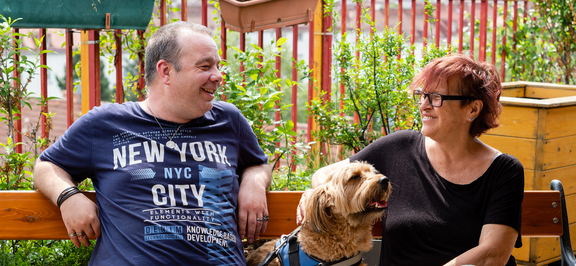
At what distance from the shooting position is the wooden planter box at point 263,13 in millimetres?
4020

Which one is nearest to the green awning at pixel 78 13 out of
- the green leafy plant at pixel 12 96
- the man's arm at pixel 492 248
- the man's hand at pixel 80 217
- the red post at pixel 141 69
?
the green leafy plant at pixel 12 96

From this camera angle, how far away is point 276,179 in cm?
396

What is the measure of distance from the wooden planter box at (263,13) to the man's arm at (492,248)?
2.41m

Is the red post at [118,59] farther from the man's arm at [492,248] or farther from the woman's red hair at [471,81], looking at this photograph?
the man's arm at [492,248]

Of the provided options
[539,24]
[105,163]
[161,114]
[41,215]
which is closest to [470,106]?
[161,114]

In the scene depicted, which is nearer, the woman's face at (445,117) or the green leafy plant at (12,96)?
the woman's face at (445,117)

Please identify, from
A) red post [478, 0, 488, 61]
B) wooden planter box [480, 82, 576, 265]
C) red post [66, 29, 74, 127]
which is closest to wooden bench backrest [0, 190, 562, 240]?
wooden planter box [480, 82, 576, 265]

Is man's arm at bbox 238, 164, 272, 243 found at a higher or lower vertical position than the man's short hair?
lower

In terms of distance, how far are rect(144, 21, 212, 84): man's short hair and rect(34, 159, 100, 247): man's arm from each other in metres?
0.62

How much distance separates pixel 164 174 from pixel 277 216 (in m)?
0.71

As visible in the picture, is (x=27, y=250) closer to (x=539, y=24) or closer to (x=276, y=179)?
(x=276, y=179)

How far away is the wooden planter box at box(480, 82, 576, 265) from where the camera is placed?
12.5 feet

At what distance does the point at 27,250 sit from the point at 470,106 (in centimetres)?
266

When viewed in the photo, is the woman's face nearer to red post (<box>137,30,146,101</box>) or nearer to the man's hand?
the man's hand
